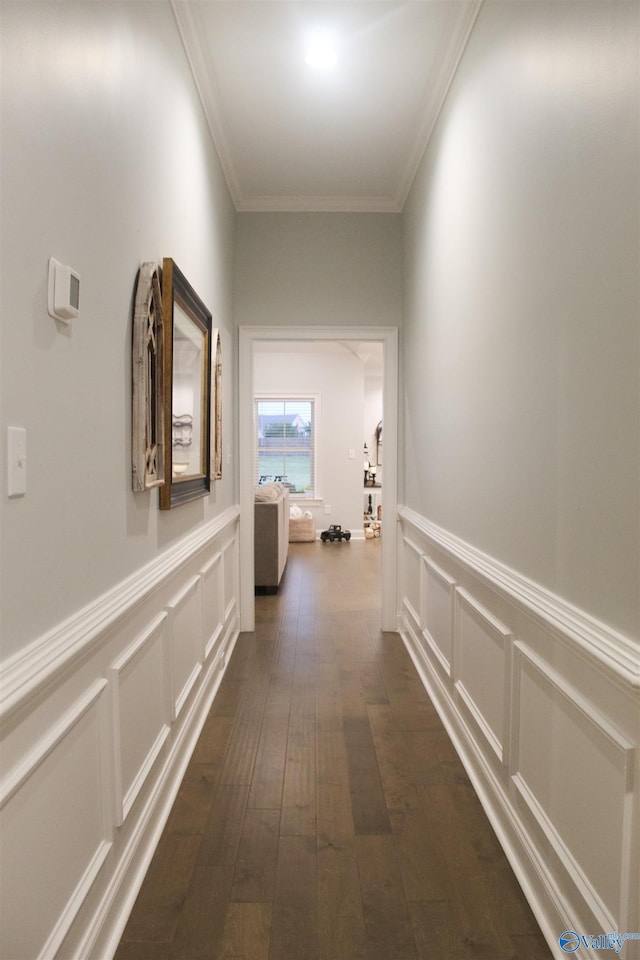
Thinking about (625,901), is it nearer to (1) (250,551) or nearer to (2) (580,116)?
(2) (580,116)

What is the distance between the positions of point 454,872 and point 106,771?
1.05 metres

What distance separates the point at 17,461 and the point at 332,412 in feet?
24.9

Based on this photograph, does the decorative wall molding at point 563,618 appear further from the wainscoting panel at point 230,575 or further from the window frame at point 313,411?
the window frame at point 313,411

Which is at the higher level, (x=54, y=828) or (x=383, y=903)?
(x=54, y=828)

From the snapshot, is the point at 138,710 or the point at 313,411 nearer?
the point at 138,710

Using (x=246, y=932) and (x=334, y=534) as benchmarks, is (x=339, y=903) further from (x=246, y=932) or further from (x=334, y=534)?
(x=334, y=534)

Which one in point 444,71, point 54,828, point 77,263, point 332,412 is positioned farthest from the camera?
point 332,412

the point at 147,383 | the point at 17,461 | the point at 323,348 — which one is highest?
the point at 323,348

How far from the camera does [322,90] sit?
106 inches

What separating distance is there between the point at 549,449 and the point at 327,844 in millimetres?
1390

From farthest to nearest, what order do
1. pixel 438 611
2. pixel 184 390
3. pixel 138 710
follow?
1. pixel 438 611
2. pixel 184 390
3. pixel 138 710

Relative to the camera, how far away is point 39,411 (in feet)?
3.63

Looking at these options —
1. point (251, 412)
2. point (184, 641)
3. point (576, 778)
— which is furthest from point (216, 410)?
point (576, 778)

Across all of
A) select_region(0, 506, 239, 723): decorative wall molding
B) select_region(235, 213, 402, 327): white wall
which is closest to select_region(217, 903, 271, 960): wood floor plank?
select_region(0, 506, 239, 723): decorative wall molding
